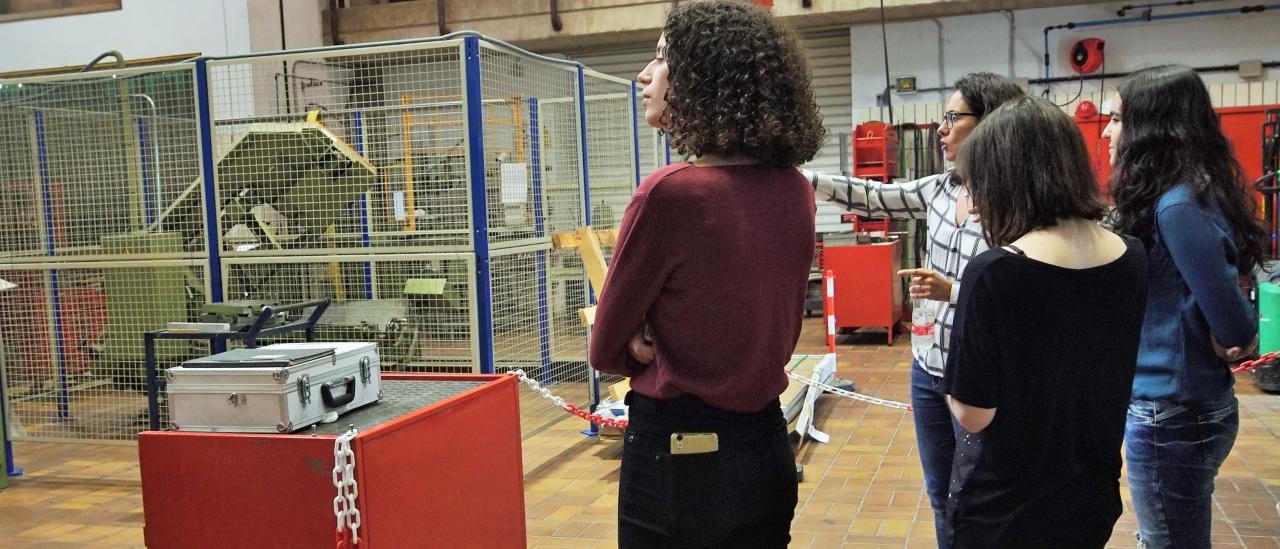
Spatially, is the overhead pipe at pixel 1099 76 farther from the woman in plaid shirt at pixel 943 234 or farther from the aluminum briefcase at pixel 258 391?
the aluminum briefcase at pixel 258 391

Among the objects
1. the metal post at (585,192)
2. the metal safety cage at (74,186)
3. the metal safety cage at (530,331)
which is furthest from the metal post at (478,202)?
the metal safety cage at (74,186)

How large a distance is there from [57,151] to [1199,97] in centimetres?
584

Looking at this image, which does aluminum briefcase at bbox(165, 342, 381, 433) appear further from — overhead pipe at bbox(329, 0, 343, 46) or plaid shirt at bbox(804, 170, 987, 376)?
overhead pipe at bbox(329, 0, 343, 46)

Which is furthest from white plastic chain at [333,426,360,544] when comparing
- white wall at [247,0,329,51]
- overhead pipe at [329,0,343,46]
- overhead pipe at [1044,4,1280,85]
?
overhead pipe at [329,0,343,46]

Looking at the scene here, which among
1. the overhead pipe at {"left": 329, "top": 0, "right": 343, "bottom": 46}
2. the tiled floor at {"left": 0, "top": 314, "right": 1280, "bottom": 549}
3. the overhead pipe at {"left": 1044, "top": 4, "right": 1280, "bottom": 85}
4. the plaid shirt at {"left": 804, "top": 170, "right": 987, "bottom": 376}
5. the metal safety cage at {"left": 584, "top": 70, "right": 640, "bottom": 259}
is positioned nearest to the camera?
the plaid shirt at {"left": 804, "top": 170, "right": 987, "bottom": 376}

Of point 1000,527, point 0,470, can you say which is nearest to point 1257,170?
Answer: point 1000,527

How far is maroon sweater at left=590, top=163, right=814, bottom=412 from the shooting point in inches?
60.0

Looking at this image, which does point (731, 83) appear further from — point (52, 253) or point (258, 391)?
point (52, 253)

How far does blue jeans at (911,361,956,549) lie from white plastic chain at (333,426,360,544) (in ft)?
4.62

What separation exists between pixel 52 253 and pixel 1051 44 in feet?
30.3

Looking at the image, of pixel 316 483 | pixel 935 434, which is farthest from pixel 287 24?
pixel 935 434

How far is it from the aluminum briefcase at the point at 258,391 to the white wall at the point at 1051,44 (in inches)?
372

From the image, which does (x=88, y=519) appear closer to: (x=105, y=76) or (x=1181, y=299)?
(x=105, y=76)

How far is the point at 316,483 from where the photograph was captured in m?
2.09
